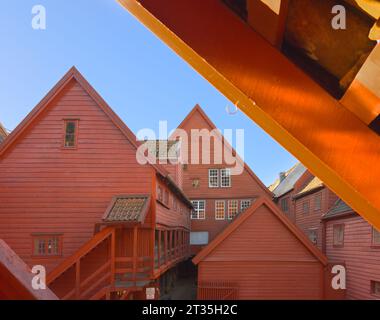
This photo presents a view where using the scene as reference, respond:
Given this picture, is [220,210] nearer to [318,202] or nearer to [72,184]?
[318,202]

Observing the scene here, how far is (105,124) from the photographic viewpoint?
1595 cm

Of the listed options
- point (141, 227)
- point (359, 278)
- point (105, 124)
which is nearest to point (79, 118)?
point (105, 124)

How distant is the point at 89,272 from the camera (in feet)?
48.1

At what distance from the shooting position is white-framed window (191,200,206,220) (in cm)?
3250

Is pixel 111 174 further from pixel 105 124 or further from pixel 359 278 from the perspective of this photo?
pixel 359 278

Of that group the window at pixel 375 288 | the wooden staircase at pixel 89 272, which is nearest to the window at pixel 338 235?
the window at pixel 375 288

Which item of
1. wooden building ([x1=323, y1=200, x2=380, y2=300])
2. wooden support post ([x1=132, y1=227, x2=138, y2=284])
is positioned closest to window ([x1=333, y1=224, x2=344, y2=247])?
wooden building ([x1=323, y1=200, x2=380, y2=300])

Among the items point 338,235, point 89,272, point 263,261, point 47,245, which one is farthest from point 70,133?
point 338,235

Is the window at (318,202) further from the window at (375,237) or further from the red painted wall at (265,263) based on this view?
the window at (375,237)

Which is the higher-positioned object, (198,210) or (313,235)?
(198,210)

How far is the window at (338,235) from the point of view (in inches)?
834

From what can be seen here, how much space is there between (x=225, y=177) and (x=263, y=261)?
48.5 ft

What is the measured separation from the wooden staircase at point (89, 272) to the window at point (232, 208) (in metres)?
19.3
